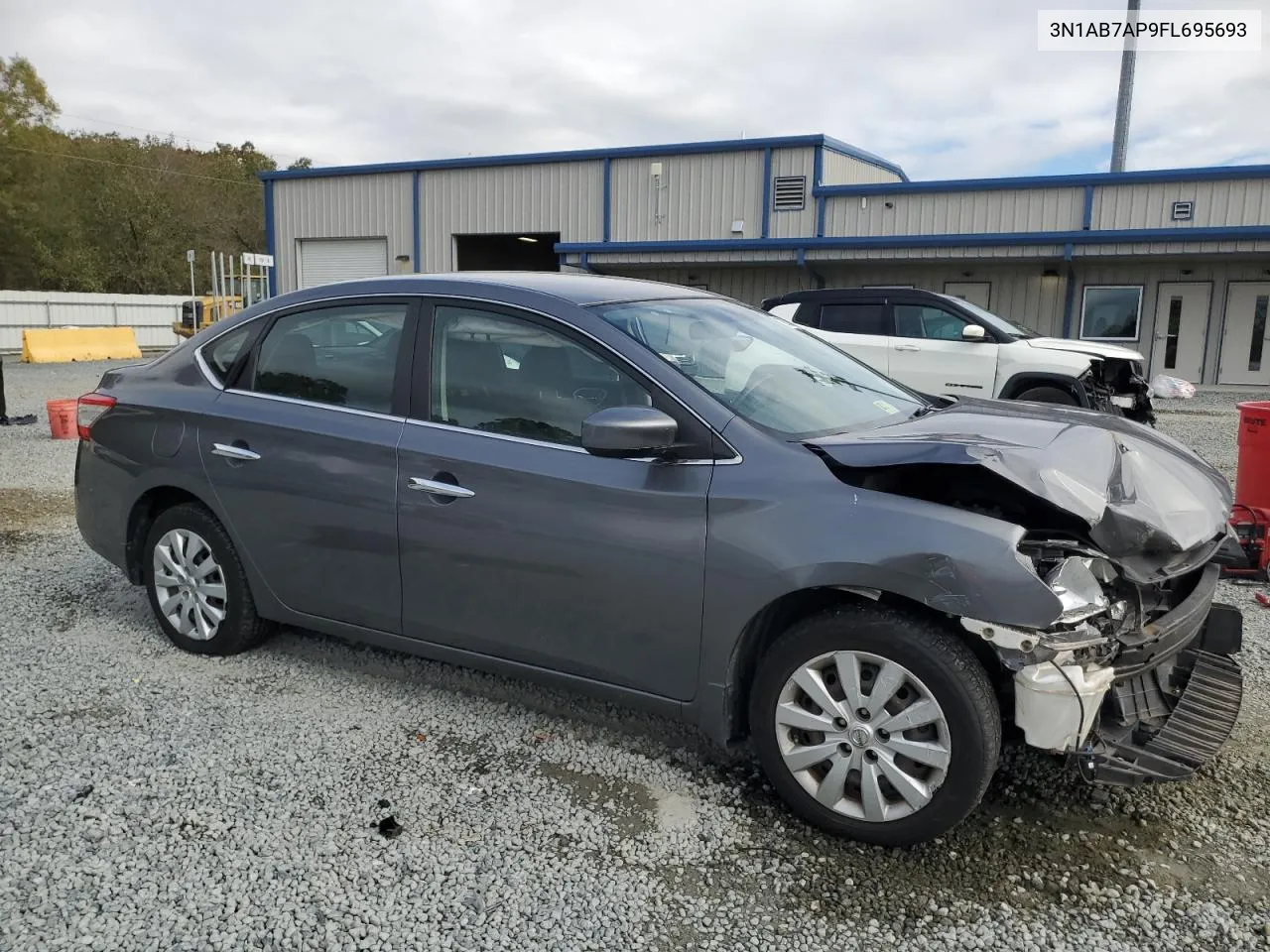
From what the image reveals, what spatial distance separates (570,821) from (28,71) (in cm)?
5210

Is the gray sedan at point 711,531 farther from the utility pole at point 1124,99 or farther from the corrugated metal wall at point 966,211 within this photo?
the utility pole at point 1124,99

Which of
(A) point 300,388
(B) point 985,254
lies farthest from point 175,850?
(B) point 985,254

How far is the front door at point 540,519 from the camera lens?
3.11 meters

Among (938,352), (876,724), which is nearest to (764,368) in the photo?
(876,724)

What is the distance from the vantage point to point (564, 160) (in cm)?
2491

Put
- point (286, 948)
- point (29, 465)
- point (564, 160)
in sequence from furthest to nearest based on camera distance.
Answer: point (564, 160), point (29, 465), point (286, 948)

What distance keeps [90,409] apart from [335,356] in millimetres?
1504

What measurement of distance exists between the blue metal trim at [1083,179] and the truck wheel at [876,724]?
19.4 m

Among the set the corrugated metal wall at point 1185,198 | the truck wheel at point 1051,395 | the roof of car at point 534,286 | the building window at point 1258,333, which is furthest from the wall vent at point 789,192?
the roof of car at point 534,286

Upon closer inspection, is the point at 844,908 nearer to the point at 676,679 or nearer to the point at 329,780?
the point at 676,679

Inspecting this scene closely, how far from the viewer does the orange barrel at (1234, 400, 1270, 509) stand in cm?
562

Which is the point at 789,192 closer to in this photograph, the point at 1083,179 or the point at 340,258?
the point at 1083,179

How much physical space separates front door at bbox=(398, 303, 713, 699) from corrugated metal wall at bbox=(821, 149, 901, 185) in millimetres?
20309

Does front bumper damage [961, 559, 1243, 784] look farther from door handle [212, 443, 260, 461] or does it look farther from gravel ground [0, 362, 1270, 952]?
door handle [212, 443, 260, 461]
